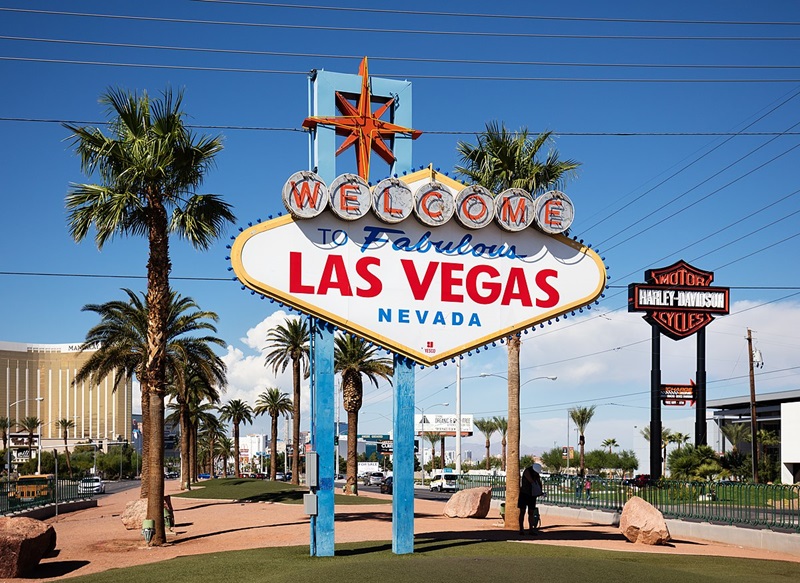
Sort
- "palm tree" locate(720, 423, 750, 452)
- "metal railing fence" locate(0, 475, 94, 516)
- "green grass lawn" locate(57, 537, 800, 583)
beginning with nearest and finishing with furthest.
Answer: "green grass lawn" locate(57, 537, 800, 583)
"metal railing fence" locate(0, 475, 94, 516)
"palm tree" locate(720, 423, 750, 452)

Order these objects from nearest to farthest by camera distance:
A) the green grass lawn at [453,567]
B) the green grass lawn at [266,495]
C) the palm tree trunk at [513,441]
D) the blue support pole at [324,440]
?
1. the green grass lawn at [453,567]
2. the blue support pole at [324,440]
3. the palm tree trunk at [513,441]
4. the green grass lawn at [266,495]

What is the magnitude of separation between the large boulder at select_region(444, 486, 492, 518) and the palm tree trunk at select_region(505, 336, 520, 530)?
17.6 feet

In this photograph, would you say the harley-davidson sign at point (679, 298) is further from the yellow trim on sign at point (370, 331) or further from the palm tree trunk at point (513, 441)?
the yellow trim on sign at point (370, 331)

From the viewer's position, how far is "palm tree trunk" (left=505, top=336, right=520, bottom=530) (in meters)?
27.1

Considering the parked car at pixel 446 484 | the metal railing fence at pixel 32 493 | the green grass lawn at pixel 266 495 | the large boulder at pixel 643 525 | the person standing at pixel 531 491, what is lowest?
the parked car at pixel 446 484

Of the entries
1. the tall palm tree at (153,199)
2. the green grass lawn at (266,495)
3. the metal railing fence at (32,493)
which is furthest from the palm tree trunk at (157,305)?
the green grass lawn at (266,495)

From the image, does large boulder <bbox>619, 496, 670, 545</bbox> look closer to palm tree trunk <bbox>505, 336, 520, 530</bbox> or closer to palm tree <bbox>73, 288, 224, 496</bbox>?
palm tree trunk <bbox>505, 336, 520, 530</bbox>

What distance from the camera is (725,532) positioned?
25609 mm

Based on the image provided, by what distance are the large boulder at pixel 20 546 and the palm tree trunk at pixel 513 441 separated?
13.5 meters

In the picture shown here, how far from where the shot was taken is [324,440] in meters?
19.1

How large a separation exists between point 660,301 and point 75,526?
1213 inches

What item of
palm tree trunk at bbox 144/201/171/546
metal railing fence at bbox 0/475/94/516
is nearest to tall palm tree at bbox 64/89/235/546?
palm tree trunk at bbox 144/201/171/546

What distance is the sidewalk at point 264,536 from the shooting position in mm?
21656

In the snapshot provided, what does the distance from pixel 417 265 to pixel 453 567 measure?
7.14 metres
